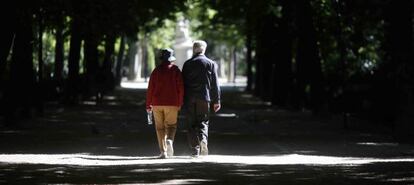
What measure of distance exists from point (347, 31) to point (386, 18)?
12001mm

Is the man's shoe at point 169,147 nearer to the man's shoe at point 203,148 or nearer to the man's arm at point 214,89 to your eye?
the man's shoe at point 203,148

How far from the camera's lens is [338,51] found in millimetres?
36750

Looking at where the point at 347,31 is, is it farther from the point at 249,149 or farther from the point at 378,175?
the point at 378,175

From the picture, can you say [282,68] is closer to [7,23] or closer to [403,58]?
[403,58]

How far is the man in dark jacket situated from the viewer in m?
→ 14.7

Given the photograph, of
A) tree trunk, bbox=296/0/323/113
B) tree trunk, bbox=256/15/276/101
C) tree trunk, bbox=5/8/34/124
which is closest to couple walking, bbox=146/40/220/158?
tree trunk, bbox=5/8/34/124

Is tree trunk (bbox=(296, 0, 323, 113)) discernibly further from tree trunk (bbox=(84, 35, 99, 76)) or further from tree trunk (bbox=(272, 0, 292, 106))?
tree trunk (bbox=(84, 35, 99, 76))

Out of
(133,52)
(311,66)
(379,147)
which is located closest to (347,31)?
(311,66)

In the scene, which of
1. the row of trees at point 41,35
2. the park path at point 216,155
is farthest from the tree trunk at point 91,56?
the park path at point 216,155

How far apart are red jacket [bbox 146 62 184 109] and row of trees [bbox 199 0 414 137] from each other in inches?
261

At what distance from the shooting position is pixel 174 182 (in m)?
11.1

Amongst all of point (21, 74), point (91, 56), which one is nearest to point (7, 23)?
point (21, 74)

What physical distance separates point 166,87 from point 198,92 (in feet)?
1.70

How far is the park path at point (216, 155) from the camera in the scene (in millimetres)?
11781
